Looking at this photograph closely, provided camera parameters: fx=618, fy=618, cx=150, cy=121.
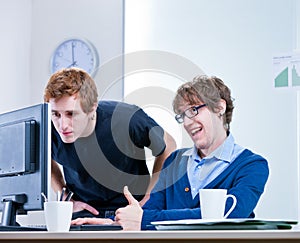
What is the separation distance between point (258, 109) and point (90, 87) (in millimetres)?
934

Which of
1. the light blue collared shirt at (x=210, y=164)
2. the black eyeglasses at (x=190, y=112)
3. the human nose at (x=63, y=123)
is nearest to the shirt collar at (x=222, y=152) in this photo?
the light blue collared shirt at (x=210, y=164)

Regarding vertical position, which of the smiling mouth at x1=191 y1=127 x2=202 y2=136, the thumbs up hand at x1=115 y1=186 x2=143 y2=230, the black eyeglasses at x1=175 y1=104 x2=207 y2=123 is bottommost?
the thumbs up hand at x1=115 y1=186 x2=143 y2=230

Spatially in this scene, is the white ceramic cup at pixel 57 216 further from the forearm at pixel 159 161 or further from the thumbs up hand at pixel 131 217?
the forearm at pixel 159 161

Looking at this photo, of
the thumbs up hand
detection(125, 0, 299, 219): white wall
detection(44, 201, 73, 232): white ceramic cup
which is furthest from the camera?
detection(125, 0, 299, 219): white wall

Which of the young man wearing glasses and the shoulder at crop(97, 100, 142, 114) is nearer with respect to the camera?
the young man wearing glasses

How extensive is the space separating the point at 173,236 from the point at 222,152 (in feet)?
4.91

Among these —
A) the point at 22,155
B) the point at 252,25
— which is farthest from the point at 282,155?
the point at 22,155

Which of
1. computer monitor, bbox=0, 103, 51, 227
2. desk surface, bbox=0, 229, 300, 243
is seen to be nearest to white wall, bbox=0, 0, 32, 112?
computer monitor, bbox=0, 103, 51, 227

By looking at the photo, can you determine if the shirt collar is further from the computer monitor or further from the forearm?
the computer monitor

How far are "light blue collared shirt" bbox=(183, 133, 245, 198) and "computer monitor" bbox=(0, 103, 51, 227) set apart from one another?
748 mm

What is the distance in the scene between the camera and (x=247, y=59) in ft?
10.8

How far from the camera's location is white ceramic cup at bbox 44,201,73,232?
50.1 inches

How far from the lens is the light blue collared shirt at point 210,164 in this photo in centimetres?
239

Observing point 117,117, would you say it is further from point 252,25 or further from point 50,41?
point 50,41
